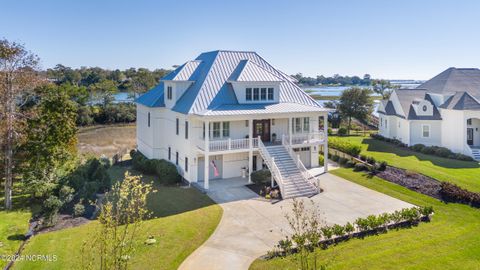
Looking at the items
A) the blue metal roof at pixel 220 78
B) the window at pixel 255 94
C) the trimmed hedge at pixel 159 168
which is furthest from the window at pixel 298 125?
the trimmed hedge at pixel 159 168

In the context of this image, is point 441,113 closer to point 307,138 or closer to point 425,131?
point 425,131

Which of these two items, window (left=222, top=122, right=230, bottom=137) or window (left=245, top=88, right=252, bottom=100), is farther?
window (left=245, top=88, right=252, bottom=100)

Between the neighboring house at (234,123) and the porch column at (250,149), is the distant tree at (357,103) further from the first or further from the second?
the porch column at (250,149)

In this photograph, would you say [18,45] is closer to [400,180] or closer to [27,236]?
[27,236]

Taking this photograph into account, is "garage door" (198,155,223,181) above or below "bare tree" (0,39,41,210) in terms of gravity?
below

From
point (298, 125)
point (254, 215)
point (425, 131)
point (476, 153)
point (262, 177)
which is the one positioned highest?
point (298, 125)

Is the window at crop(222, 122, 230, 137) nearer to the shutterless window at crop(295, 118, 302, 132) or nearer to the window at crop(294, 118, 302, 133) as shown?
the window at crop(294, 118, 302, 133)

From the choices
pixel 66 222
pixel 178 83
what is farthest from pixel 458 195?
pixel 66 222

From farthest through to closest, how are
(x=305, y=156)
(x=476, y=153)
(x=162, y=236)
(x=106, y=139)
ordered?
(x=106, y=139) < (x=476, y=153) < (x=305, y=156) < (x=162, y=236)

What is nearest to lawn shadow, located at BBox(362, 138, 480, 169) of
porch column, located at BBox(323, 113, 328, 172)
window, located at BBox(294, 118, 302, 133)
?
porch column, located at BBox(323, 113, 328, 172)
